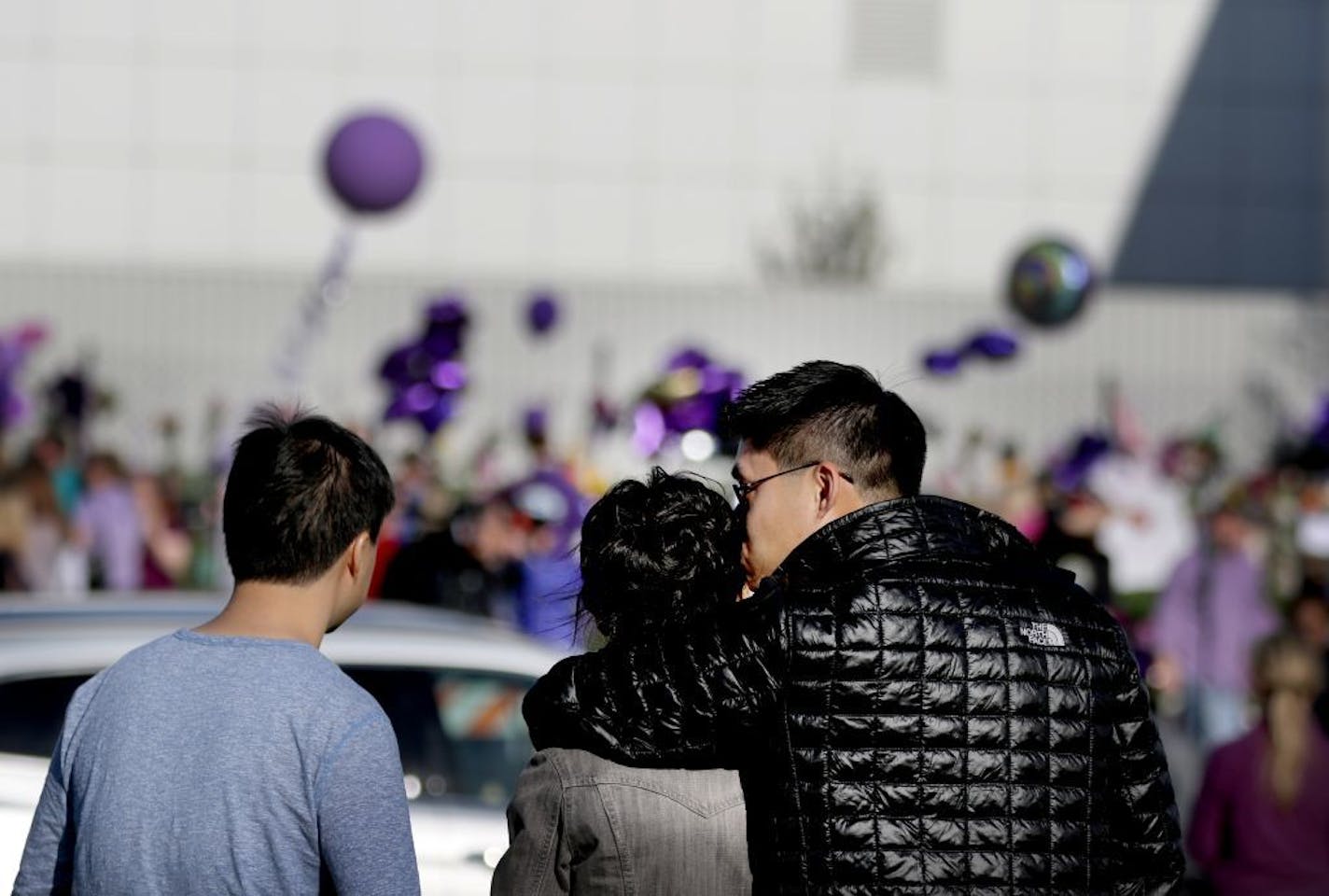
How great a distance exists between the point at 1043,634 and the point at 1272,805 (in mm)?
3802

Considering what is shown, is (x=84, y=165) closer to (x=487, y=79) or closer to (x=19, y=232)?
(x=19, y=232)

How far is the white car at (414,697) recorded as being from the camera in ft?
18.3

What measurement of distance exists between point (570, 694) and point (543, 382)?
1107 inches

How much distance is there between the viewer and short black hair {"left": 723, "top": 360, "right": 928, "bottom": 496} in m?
3.21

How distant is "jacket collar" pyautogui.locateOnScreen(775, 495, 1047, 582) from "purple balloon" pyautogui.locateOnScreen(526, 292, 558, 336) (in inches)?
525

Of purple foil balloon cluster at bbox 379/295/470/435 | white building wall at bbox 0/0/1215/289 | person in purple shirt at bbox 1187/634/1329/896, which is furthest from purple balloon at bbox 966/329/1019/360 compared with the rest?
white building wall at bbox 0/0/1215/289

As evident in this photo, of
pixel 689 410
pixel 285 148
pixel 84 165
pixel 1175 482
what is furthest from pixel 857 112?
pixel 689 410

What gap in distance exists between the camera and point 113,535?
1423 cm

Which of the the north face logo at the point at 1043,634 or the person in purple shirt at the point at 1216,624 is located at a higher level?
the the north face logo at the point at 1043,634

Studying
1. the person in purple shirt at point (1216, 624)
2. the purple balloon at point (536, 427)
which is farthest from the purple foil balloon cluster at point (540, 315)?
the person in purple shirt at point (1216, 624)

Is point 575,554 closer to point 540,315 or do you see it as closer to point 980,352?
point 980,352

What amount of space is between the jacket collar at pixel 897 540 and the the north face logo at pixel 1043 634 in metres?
0.12

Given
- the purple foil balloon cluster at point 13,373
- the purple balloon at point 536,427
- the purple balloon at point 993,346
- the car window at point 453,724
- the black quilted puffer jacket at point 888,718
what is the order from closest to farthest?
1. the black quilted puffer jacket at point 888,718
2. the car window at point 453,724
3. the purple balloon at point 993,346
4. the purple balloon at point 536,427
5. the purple foil balloon cluster at point 13,373

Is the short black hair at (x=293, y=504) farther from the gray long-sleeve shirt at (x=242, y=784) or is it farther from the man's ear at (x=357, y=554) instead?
the gray long-sleeve shirt at (x=242, y=784)
